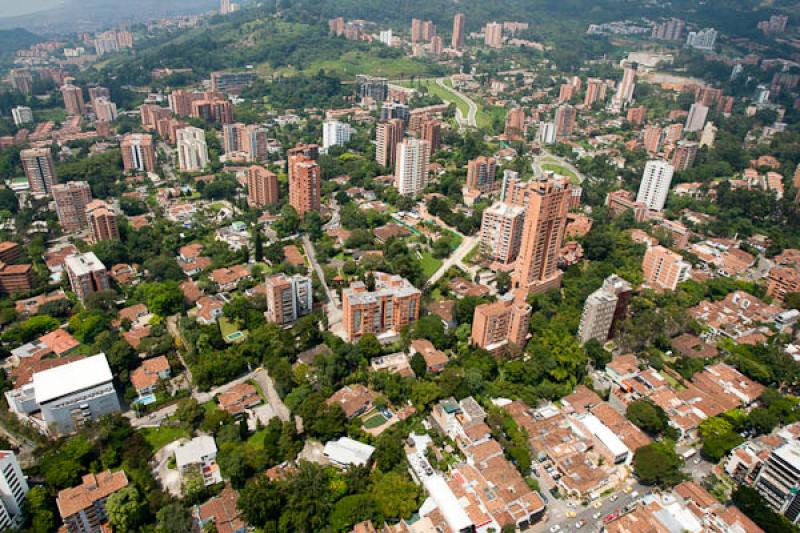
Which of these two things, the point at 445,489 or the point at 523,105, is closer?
the point at 445,489

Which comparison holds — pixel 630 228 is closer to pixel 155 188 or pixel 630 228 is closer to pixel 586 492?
pixel 586 492

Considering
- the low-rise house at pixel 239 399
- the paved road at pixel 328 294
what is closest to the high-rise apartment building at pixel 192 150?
the paved road at pixel 328 294

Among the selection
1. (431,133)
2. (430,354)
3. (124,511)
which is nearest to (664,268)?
(430,354)

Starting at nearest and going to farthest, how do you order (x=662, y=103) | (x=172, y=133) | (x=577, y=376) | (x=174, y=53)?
(x=577, y=376) < (x=172, y=133) < (x=662, y=103) < (x=174, y=53)

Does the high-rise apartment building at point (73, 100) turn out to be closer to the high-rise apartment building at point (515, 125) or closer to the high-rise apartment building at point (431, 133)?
the high-rise apartment building at point (431, 133)

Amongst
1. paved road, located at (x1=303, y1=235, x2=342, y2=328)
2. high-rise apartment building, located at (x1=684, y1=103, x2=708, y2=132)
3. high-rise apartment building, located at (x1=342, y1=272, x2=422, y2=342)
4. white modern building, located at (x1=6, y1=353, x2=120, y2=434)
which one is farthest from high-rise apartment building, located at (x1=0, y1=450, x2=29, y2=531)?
high-rise apartment building, located at (x1=684, y1=103, x2=708, y2=132)

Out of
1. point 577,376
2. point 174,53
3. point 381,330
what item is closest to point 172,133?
point 174,53
